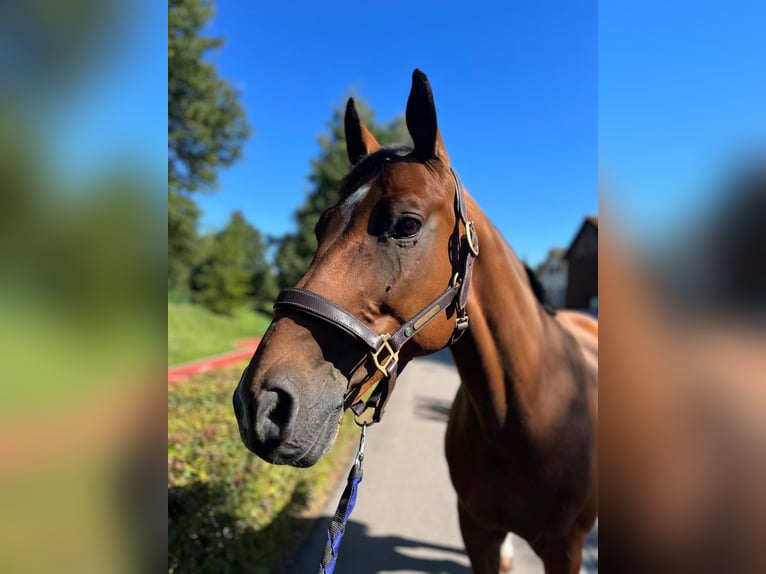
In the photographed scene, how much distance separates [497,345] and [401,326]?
0.58 metres

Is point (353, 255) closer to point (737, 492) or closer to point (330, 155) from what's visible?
point (737, 492)

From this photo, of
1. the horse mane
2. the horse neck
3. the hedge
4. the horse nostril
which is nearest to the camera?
the horse nostril

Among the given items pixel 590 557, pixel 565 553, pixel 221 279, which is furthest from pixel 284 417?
pixel 221 279

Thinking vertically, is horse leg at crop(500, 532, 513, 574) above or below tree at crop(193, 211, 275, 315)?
below

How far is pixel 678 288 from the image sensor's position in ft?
2.22

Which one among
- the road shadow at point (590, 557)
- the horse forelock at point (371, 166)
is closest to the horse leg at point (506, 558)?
the road shadow at point (590, 557)

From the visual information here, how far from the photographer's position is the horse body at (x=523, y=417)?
6.00ft

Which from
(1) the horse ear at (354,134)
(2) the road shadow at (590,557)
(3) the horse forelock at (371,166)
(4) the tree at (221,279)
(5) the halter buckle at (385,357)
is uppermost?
(4) the tree at (221,279)

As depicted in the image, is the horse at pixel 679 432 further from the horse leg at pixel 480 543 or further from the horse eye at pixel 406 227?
the horse leg at pixel 480 543

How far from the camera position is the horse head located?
1.22m

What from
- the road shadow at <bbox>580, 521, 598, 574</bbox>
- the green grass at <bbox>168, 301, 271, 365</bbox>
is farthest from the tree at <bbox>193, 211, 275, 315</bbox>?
the road shadow at <bbox>580, 521, 598, 574</bbox>

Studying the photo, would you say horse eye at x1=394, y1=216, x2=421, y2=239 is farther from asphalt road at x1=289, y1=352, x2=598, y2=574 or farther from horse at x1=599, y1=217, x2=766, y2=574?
asphalt road at x1=289, y1=352, x2=598, y2=574

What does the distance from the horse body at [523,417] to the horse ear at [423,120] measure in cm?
38

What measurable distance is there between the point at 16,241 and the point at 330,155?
2327 centimetres
